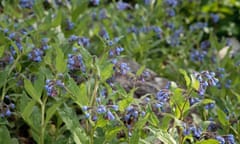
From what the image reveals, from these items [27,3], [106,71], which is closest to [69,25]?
[27,3]

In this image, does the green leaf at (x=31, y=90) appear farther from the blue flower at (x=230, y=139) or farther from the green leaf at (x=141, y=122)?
the blue flower at (x=230, y=139)

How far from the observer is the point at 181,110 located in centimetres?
254

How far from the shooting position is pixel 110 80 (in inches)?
119

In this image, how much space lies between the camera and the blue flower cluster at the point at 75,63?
2736 mm

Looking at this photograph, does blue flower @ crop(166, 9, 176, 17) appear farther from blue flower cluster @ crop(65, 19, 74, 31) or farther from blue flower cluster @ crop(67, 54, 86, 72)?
blue flower cluster @ crop(67, 54, 86, 72)

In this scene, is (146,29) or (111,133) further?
(146,29)

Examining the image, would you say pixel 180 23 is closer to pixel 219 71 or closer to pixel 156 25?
pixel 156 25

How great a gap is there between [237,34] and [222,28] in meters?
0.18

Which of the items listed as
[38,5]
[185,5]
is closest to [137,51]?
[38,5]

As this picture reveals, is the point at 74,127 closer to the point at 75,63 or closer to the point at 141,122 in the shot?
the point at 141,122

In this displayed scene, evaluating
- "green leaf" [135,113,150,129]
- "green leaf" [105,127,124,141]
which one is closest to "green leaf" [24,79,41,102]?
"green leaf" [105,127,124,141]

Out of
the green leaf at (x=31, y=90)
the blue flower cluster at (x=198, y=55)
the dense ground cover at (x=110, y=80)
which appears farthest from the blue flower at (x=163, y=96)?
the blue flower cluster at (x=198, y=55)

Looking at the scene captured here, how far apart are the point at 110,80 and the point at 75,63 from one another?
0.31 m

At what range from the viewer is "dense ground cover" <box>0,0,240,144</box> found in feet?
8.29
